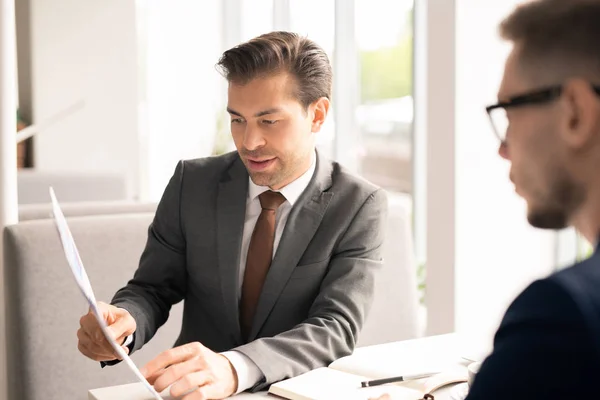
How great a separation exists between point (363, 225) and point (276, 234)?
0.68 ft

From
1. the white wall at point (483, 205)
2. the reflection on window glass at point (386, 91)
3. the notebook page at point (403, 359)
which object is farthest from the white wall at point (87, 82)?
the notebook page at point (403, 359)

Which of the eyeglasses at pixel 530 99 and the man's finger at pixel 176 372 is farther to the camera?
the man's finger at pixel 176 372

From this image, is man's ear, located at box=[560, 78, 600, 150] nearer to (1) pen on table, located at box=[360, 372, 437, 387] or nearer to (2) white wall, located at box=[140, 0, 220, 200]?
(1) pen on table, located at box=[360, 372, 437, 387]

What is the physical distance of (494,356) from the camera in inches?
34.7

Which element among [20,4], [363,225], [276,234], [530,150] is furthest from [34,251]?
[20,4]

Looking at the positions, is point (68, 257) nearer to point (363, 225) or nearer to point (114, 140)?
point (363, 225)

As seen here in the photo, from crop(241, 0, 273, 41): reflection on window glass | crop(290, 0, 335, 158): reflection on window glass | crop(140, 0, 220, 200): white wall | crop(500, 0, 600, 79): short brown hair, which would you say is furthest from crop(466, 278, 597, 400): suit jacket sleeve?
crop(140, 0, 220, 200): white wall

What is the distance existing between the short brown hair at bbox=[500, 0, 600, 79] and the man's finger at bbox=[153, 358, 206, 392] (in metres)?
0.83

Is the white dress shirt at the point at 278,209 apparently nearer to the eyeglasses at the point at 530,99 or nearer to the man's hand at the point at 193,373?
the man's hand at the point at 193,373

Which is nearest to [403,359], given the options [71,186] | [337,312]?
[337,312]

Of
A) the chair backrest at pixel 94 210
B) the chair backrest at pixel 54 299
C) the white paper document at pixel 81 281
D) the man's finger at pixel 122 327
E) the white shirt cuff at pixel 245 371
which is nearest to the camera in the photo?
the white paper document at pixel 81 281

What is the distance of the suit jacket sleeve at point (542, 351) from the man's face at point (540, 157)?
145 millimetres

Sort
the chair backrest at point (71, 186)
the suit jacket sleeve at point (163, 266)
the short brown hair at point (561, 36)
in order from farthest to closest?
the chair backrest at point (71, 186)
the suit jacket sleeve at point (163, 266)
the short brown hair at point (561, 36)

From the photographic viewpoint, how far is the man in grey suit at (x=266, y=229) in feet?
6.54
